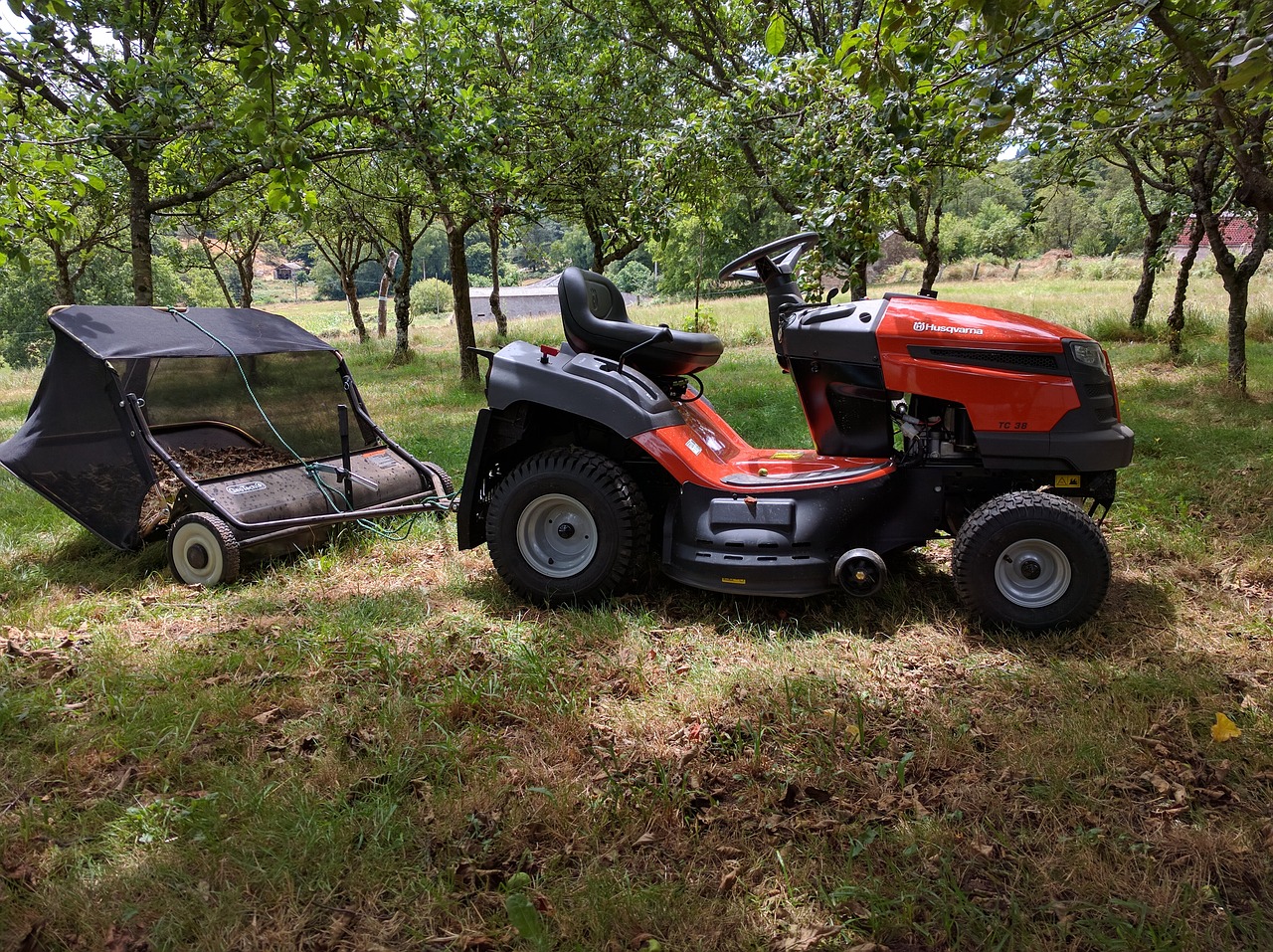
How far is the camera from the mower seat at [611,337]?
3.84m

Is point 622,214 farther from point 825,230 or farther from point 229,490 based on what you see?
point 229,490

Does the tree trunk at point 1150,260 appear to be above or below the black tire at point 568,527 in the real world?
above

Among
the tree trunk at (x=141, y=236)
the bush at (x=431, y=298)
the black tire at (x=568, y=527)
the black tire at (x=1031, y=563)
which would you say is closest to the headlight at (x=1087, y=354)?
the black tire at (x=1031, y=563)

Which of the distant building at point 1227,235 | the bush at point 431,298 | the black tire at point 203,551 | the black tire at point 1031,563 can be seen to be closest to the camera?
the black tire at point 1031,563

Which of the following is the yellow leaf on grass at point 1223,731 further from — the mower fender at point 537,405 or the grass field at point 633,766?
the mower fender at point 537,405

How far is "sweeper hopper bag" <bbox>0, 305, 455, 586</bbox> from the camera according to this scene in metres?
4.25

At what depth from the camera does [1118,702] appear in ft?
9.07

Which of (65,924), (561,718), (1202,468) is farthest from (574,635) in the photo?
(1202,468)

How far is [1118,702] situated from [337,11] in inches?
142

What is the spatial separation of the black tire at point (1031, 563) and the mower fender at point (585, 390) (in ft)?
4.58

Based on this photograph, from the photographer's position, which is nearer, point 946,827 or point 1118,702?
point 946,827

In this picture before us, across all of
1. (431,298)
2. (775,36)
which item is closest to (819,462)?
(775,36)

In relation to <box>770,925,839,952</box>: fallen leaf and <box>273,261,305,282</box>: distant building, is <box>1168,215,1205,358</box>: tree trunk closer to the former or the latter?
<box>770,925,839,952</box>: fallen leaf

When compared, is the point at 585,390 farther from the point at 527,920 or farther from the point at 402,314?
the point at 402,314
